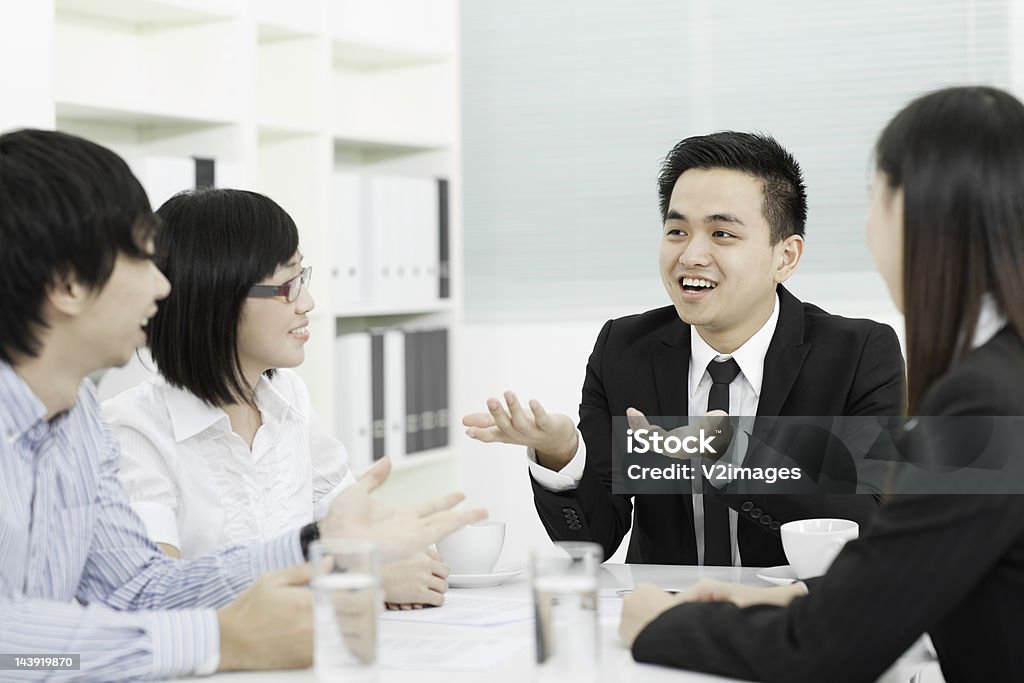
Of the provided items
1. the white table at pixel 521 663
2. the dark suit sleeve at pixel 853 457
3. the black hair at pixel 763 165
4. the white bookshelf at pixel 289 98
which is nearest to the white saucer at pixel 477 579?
the white table at pixel 521 663

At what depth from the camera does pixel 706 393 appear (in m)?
2.25

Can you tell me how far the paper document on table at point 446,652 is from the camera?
1.23 meters

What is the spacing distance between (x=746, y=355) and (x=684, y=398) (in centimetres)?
15

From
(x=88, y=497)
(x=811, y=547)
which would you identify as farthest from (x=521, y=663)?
(x=88, y=497)

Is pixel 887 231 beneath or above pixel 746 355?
above

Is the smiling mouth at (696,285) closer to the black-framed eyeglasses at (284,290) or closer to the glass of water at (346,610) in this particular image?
the black-framed eyeglasses at (284,290)

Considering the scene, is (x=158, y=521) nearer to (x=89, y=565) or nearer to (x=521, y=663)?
(x=89, y=565)

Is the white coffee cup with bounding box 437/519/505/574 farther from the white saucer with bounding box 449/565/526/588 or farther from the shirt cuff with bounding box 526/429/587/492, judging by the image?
the shirt cuff with bounding box 526/429/587/492

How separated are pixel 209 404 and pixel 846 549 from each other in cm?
104

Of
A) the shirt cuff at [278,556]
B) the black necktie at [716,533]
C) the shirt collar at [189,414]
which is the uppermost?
the shirt collar at [189,414]

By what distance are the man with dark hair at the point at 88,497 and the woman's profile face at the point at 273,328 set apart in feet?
1.39

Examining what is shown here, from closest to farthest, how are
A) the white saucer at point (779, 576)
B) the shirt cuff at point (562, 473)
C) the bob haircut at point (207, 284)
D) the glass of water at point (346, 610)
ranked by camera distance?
1. the glass of water at point (346, 610)
2. the white saucer at point (779, 576)
3. the bob haircut at point (207, 284)
4. the shirt cuff at point (562, 473)

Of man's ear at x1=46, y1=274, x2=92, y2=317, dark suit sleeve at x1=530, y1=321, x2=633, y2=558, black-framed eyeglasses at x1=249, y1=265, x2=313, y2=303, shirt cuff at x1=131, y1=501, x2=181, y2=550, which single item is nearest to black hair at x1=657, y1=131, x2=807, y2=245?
dark suit sleeve at x1=530, y1=321, x2=633, y2=558

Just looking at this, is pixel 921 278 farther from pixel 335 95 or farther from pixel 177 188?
pixel 335 95
